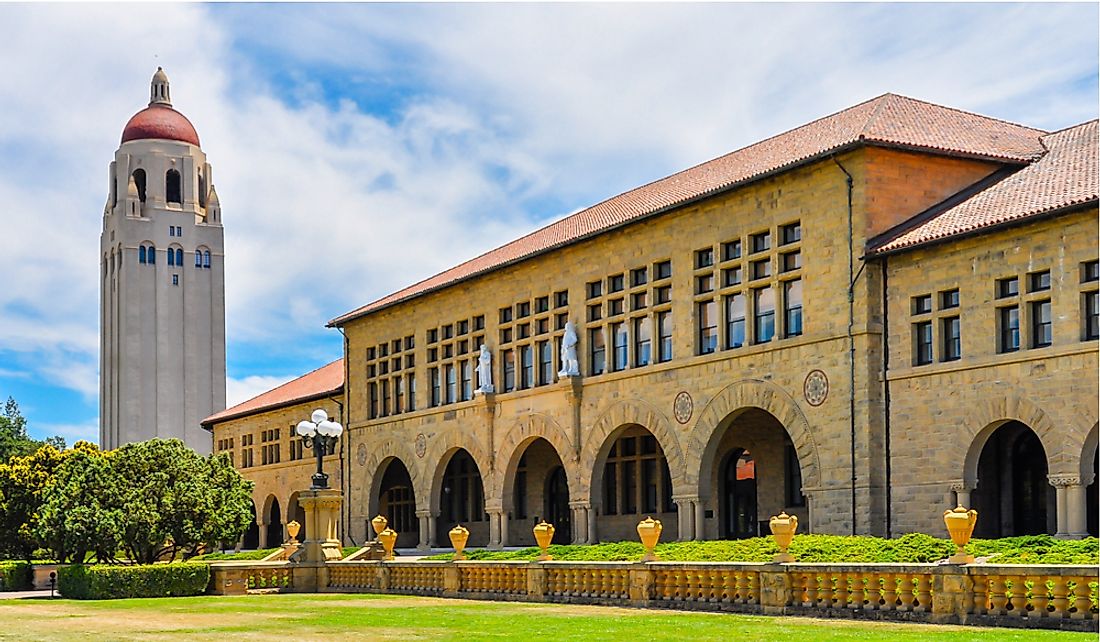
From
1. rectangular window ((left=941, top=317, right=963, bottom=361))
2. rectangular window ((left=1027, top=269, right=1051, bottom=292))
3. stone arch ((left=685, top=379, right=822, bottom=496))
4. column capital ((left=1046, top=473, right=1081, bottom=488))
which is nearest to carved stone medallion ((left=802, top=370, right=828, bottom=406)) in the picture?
stone arch ((left=685, top=379, right=822, bottom=496))

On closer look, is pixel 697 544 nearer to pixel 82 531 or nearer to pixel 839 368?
pixel 839 368

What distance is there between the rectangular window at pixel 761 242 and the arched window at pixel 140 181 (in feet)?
294

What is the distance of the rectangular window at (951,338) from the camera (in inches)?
1359

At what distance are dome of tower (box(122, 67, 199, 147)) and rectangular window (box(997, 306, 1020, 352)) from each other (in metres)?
98.4

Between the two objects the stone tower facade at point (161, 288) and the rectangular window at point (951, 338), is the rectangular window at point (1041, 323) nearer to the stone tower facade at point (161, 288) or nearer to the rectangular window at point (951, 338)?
the rectangular window at point (951, 338)

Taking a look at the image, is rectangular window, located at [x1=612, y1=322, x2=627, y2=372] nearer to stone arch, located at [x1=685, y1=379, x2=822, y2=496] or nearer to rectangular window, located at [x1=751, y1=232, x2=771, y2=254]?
stone arch, located at [x1=685, y1=379, x2=822, y2=496]

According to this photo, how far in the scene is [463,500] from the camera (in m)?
60.2

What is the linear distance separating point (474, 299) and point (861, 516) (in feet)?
69.6

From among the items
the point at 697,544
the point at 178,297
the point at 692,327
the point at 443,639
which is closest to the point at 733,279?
the point at 692,327

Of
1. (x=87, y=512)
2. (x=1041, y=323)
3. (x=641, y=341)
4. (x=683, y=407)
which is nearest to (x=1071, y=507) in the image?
(x=1041, y=323)

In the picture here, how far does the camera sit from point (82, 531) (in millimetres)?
39156

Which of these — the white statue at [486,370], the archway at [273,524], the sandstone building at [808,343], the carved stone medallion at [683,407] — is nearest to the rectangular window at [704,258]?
the sandstone building at [808,343]

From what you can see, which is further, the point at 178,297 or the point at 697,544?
the point at 178,297

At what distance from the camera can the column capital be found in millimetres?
31562
